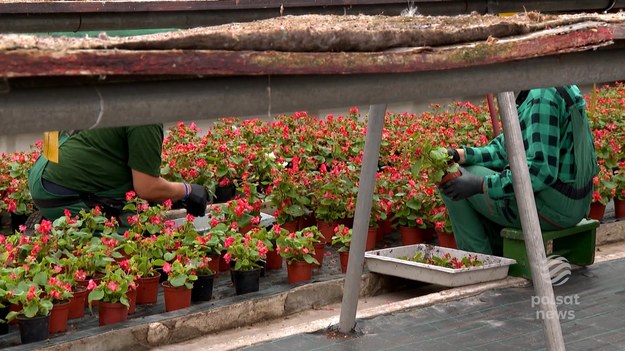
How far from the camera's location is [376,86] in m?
2.05

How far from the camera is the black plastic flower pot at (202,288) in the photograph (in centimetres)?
467

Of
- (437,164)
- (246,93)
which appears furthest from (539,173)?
(246,93)

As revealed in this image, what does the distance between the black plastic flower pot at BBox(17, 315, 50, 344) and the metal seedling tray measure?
1735 millimetres

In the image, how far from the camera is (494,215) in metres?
5.21

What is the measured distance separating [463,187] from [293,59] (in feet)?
10.7

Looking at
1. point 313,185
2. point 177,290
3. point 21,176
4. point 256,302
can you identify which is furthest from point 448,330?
point 21,176

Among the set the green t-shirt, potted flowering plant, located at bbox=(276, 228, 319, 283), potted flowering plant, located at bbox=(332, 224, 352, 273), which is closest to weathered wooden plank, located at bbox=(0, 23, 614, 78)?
potted flowering plant, located at bbox=(276, 228, 319, 283)

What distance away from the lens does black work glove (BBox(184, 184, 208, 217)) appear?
17.8 ft

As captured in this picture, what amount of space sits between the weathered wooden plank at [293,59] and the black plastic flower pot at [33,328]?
8.18 feet

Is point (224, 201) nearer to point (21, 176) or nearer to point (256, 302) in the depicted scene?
point (21, 176)

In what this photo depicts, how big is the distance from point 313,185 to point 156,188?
990 millimetres

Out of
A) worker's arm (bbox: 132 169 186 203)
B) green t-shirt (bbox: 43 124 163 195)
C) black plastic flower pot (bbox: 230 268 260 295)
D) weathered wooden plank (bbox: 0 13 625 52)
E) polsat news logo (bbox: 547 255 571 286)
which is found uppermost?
weathered wooden plank (bbox: 0 13 625 52)

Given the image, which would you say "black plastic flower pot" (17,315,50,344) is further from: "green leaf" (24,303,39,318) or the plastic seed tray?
the plastic seed tray

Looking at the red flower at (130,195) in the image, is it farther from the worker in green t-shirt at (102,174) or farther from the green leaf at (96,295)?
the green leaf at (96,295)
